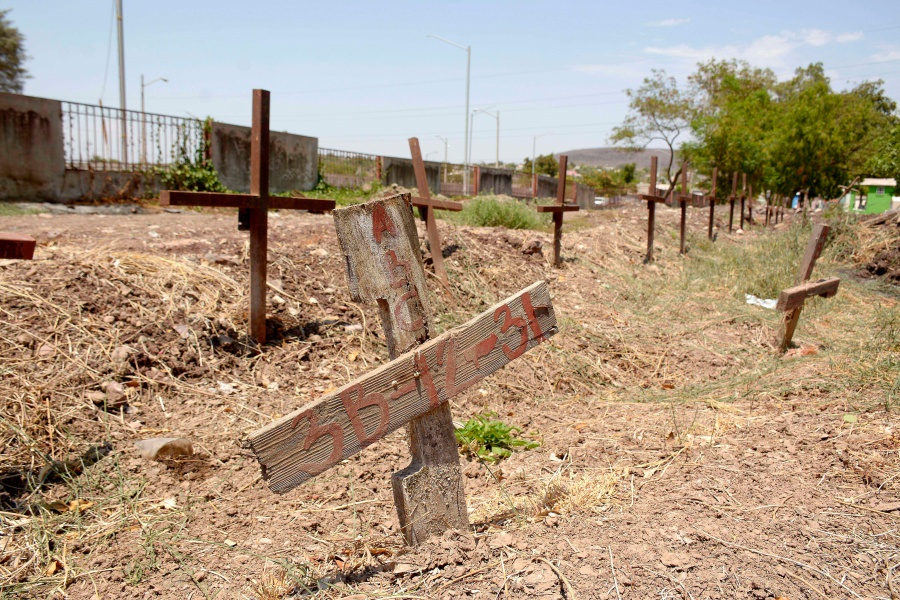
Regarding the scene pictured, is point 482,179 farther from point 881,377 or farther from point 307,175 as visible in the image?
point 881,377

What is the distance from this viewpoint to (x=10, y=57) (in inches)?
1377

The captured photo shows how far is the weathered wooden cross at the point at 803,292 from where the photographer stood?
5.30 m

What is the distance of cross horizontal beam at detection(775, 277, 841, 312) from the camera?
5270 millimetres

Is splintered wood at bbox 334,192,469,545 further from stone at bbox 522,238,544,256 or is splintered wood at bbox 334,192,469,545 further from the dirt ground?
stone at bbox 522,238,544,256

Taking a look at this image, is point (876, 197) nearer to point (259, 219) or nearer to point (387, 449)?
point (259, 219)

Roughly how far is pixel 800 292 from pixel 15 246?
17.4ft

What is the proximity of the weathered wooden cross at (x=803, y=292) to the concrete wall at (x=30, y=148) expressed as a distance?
1178cm

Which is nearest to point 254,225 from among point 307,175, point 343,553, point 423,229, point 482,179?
point 343,553

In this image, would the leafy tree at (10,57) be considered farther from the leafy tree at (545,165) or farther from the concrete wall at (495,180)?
the leafy tree at (545,165)

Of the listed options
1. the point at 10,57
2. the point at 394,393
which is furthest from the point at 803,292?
the point at 10,57

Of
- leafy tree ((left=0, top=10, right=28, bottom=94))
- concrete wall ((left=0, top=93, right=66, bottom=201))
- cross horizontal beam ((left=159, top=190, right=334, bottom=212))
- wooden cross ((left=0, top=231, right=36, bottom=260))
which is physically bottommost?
wooden cross ((left=0, top=231, right=36, bottom=260))

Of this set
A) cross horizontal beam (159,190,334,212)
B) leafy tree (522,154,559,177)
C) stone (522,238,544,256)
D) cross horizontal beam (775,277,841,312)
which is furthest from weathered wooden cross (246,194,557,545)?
leafy tree (522,154,559,177)

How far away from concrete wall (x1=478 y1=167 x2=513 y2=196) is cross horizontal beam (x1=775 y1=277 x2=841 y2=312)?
20063mm

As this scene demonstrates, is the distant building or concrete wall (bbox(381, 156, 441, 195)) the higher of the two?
the distant building
